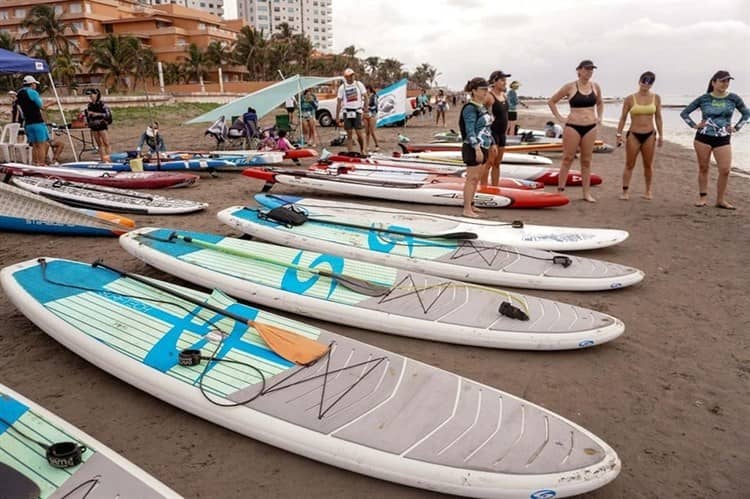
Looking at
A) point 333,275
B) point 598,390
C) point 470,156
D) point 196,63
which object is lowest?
point 598,390

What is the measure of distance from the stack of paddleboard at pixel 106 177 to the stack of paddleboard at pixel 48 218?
2.19 meters

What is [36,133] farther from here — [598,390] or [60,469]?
[598,390]

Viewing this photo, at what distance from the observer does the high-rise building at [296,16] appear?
117688 millimetres

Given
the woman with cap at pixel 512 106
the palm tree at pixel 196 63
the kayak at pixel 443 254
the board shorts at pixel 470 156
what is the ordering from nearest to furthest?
the kayak at pixel 443 254
the board shorts at pixel 470 156
the woman with cap at pixel 512 106
the palm tree at pixel 196 63

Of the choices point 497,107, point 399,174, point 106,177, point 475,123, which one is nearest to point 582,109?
point 497,107

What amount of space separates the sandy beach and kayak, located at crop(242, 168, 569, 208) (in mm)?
1822

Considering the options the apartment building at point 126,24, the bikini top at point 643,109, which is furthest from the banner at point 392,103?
the apartment building at point 126,24

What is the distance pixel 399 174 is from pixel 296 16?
5209 inches

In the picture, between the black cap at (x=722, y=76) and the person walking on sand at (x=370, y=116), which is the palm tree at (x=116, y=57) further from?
the black cap at (x=722, y=76)

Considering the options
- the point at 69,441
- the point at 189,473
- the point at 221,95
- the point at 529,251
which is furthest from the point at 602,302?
the point at 221,95

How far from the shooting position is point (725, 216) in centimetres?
645

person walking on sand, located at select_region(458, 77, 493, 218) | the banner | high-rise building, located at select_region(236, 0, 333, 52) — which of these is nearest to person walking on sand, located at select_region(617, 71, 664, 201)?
person walking on sand, located at select_region(458, 77, 493, 218)

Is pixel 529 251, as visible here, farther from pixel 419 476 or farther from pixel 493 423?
pixel 419 476

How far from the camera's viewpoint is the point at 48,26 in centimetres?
3984
